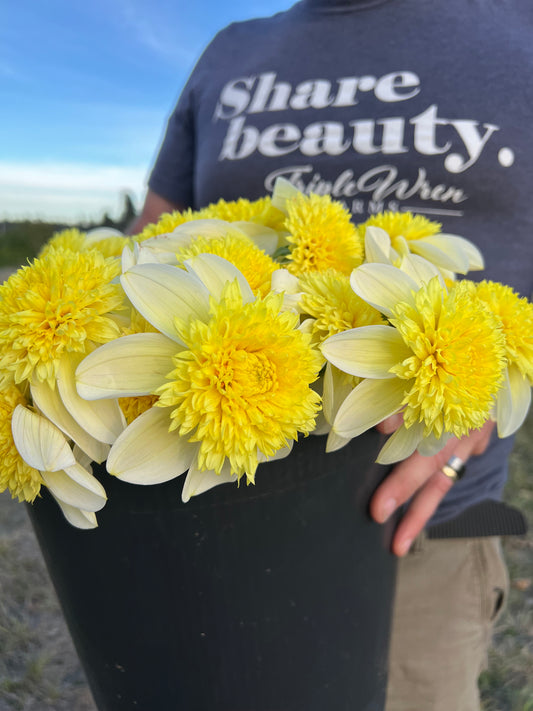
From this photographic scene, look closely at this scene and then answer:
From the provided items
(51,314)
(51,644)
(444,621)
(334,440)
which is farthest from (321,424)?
(51,644)

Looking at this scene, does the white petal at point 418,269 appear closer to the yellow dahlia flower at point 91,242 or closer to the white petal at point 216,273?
the white petal at point 216,273

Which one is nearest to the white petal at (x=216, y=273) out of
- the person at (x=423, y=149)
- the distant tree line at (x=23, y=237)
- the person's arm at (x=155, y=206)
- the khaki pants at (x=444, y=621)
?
the person at (x=423, y=149)

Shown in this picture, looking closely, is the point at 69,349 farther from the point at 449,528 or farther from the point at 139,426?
the point at 449,528

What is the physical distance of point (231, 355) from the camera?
35 centimetres

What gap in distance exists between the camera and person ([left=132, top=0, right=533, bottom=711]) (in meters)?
0.90

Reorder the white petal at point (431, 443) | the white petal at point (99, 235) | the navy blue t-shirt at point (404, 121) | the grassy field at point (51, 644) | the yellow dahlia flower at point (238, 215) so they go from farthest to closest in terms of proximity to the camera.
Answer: the grassy field at point (51, 644), the navy blue t-shirt at point (404, 121), the white petal at point (99, 235), the yellow dahlia flower at point (238, 215), the white petal at point (431, 443)

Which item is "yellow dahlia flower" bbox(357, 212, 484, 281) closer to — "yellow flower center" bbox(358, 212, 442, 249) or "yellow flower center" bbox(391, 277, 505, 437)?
"yellow flower center" bbox(358, 212, 442, 249)

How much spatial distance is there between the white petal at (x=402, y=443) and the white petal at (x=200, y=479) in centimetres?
14

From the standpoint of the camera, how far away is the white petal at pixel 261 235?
540 millimetres

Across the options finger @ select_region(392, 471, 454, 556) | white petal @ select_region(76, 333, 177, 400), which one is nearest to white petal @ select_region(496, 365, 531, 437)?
finger @ select_region(392, 471, 454, 556)

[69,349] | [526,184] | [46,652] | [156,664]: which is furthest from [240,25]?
[46,652]

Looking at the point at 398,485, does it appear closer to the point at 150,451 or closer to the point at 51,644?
the point at 150,451

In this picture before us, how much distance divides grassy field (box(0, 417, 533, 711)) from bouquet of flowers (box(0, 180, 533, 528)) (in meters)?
1.09

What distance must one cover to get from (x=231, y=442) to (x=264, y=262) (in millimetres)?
167
